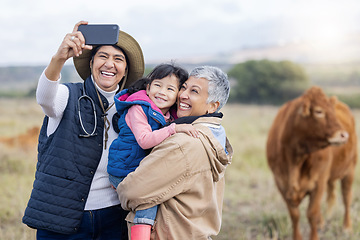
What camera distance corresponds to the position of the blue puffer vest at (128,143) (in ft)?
7.88

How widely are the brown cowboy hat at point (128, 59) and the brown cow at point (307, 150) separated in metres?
3.27

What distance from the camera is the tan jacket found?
2.21 m

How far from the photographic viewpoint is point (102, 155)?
8.64 feet

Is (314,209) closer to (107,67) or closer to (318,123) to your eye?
(318,123)

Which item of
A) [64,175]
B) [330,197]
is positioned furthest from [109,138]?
[330,197]

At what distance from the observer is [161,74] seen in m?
2.56

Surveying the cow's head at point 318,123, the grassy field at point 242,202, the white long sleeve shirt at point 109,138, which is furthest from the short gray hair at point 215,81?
the cow's head at point 318,123

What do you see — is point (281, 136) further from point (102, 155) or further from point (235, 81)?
point (235, 81)

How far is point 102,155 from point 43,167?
→ 35 centimetres

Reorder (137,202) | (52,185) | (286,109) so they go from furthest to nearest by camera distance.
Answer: (286,109), (52,185), (137,202)

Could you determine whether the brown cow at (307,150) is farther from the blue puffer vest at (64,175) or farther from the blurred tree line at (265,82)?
the blurred tree line at (265,82)

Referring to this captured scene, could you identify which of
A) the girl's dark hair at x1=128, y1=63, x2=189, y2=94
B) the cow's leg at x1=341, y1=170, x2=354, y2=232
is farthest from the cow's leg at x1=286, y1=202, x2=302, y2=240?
the girl's dark hair at x1=128, y1=63, x2=189, y2=94

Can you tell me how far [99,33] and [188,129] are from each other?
764 millimetres

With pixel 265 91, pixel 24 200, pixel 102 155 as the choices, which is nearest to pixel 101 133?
pixel 102 155
